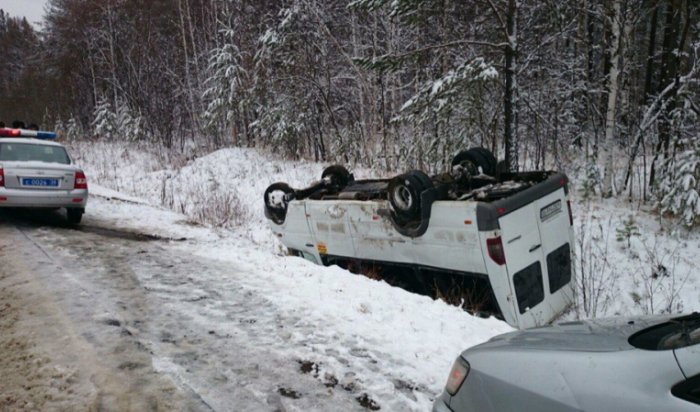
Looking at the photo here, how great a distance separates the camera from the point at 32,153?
8.38m

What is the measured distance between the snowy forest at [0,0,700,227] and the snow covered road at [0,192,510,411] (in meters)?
5.51

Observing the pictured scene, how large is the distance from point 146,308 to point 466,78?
6.93 meters

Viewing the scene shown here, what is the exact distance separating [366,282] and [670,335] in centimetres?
374

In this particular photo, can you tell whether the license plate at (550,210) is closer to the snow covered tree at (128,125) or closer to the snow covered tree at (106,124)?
the snow covered tree at (128,125)

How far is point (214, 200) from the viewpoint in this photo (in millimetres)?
11297

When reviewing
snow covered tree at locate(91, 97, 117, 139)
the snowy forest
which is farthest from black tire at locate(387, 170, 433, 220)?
snow covered tree at locate(91, 97, 117, 139)

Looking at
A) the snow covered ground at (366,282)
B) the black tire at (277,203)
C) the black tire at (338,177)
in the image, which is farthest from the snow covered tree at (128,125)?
the black tire at (338,177)

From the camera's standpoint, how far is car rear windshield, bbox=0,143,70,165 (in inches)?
319

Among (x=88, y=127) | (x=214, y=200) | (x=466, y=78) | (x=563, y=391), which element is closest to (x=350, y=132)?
(x=214, y=200)

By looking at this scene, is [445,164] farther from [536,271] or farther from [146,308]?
[146,308]

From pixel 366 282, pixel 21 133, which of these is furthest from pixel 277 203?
pixel 21 133

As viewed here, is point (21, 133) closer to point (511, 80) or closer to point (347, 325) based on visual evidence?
point (347, 325)

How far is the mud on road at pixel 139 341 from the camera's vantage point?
9.64ft

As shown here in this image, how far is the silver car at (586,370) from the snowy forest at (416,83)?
710cm
